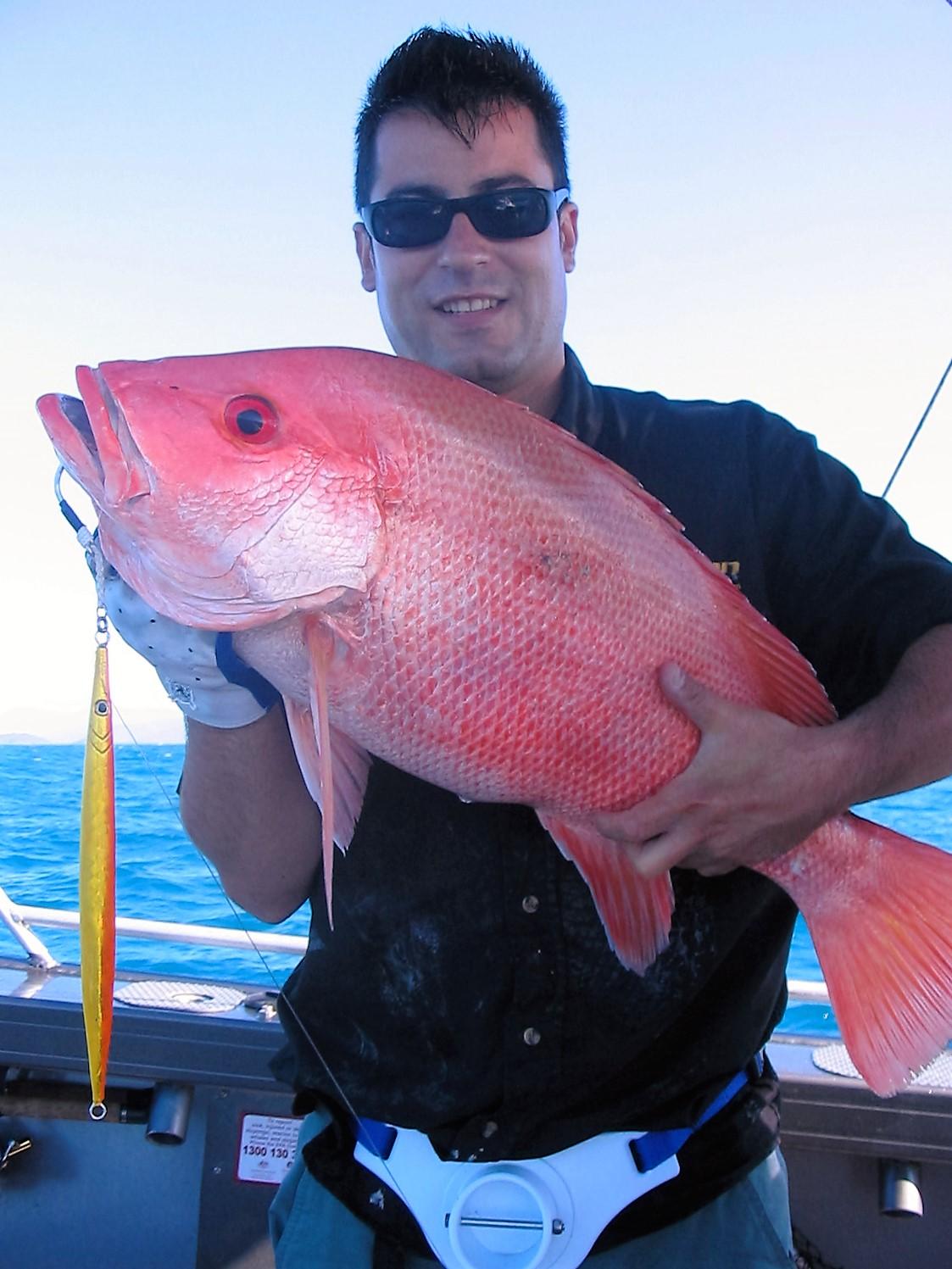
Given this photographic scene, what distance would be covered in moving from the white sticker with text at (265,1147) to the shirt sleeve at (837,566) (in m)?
2.14

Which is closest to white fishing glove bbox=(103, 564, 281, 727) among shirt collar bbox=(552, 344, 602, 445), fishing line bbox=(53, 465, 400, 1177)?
fishing line bbox=(53, 465, 400, 1177)

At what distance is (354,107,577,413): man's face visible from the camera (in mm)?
1860

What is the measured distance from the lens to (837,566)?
178 cm

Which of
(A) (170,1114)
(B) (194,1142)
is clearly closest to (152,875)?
(B) (194,1142)

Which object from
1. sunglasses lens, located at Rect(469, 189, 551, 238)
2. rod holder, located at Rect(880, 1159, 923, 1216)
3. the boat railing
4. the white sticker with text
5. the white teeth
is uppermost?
sunglasses lens, located at Rect(469, 189, 551, 238)

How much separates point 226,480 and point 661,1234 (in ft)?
4.63

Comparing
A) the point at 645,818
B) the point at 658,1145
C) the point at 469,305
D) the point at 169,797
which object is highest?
the point at 469,305

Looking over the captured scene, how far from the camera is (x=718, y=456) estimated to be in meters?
1.86

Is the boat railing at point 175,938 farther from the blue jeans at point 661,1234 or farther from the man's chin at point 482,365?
the man's chin at point 482,365

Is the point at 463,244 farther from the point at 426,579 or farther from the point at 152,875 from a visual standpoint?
the point at 152,875

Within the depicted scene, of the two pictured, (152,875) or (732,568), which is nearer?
(732,568)

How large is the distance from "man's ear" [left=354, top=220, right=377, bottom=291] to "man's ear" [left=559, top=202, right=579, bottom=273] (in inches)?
15.9

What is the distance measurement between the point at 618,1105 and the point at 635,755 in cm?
63

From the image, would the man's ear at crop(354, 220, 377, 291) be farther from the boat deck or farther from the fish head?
the boat deck
